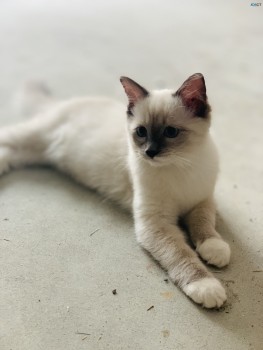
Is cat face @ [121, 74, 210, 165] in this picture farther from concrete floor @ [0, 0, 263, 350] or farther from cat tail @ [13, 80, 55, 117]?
cat tail @ [13, 80, 55, 117]

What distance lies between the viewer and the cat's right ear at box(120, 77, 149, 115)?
1.56 m

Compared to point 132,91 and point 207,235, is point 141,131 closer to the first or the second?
point 132,91

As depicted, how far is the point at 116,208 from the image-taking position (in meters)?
A: 1.85

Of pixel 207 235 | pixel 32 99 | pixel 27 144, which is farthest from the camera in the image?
pixel 32 99

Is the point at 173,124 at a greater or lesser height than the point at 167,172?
greater

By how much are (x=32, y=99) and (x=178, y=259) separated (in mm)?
1407

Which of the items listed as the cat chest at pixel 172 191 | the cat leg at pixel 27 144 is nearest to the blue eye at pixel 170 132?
the cat chest at pixel 172 191

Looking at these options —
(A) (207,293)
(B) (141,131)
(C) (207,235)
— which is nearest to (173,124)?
(B) (141,131)

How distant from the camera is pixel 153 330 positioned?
126 cm

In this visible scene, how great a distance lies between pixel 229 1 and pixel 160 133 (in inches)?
76.8

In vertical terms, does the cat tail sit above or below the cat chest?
below

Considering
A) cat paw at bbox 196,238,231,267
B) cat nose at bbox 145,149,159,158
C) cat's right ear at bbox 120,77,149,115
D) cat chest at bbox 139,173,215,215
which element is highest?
cat's right ear at bbox 120,77,149,115

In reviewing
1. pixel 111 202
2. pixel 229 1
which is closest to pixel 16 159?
pixel 111 202

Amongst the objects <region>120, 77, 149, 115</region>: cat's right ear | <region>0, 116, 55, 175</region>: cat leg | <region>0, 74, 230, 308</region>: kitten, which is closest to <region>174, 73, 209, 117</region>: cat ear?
<region>0, 74, 230, 308</region>: kitten
